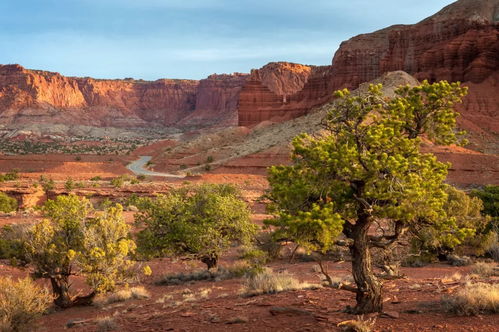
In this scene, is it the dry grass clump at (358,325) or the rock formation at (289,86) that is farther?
the rock formation at (289,86)

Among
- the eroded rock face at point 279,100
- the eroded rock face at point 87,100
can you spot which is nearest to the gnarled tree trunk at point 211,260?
the eroded rock face at point 279,100

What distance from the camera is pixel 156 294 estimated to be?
1405 centimetres

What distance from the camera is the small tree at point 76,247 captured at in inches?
486

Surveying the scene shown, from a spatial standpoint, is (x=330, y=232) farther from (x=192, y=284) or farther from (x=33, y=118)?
(x=33, y=118)

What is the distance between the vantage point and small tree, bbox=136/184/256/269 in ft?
51.5

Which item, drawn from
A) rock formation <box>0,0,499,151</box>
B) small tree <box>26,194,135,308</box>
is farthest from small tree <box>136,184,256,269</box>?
rock formation <box>0,0,499,151</box>

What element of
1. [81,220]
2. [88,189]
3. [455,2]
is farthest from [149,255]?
[455,2]

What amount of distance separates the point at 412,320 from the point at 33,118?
153556mm

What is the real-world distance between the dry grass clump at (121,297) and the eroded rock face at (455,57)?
57513mm

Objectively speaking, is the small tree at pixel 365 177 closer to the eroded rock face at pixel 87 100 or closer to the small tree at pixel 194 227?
the small tree at pixel 194 227

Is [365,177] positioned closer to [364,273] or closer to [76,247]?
[364,273]

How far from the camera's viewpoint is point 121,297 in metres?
Answer: 13.1

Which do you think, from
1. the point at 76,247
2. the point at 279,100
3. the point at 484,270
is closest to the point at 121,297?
the point at 76,247

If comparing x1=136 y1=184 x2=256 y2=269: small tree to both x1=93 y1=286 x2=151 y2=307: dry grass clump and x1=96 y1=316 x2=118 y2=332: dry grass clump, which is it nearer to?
x1=93 y1=286 x2=151 y2=307: dry grass clump
